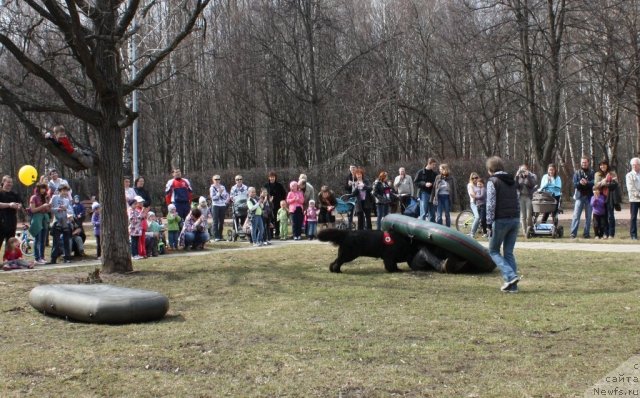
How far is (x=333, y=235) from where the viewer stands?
12484 mm

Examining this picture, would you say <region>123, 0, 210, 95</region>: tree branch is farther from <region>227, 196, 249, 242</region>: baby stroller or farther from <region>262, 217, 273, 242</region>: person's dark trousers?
<region>227, 196, 249, 242</region>: baby stroller

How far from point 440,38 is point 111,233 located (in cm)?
3231

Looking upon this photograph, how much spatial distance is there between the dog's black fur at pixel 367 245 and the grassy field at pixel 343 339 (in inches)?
14.2

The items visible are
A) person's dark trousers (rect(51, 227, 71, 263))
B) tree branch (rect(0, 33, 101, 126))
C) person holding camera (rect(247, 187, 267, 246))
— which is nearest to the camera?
tree branch (rect(0, 33, 101, 126))

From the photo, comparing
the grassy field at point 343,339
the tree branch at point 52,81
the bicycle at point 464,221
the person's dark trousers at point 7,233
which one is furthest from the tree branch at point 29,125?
the bicycle at point 464,221

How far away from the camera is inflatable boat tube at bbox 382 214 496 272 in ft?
38.8

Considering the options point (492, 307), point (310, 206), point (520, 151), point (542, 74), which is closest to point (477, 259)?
point (492, 307)

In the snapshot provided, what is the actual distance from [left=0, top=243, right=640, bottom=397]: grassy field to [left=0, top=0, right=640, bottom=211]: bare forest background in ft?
66.3

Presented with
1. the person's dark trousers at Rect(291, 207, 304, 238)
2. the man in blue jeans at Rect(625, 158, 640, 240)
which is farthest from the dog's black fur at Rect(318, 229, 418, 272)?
the person's dark trousers at Rect(291, 207, 304, 238)

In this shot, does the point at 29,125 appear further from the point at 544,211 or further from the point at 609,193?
the point at 609,193

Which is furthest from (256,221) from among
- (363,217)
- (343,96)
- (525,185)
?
(343,96)

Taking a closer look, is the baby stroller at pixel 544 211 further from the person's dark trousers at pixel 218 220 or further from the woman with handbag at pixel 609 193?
the person's dark trousers at pixel 218 220

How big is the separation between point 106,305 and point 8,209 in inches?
293

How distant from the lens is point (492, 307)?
9.12 meters
